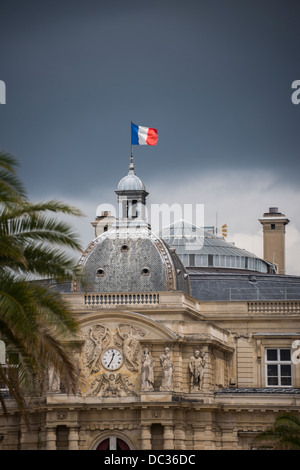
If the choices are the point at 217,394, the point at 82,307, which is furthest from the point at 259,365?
the point at 82,307

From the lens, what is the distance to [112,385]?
6756cm

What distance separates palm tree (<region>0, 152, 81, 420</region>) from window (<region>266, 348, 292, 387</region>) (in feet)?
105

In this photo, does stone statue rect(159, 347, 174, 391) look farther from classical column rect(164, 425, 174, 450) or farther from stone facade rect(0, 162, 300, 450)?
classical column rect(164, 425, 174, 450)

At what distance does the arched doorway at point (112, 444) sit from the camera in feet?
221

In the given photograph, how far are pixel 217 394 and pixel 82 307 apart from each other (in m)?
8.54

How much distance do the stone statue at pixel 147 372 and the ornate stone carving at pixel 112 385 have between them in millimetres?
1016

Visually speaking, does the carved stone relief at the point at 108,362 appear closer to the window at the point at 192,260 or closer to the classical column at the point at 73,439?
the classical column at the point at 73,439

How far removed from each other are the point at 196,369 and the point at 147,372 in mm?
2670

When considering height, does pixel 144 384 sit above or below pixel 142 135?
below

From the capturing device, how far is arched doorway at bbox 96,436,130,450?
67500 millimetres

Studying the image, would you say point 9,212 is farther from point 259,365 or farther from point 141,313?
Result: point 259,365

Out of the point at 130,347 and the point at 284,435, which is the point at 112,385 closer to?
the point at 130,347

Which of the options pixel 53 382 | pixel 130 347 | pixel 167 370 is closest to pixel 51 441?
pixel 53 382

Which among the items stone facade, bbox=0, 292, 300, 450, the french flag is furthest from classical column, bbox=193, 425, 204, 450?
the french flag
